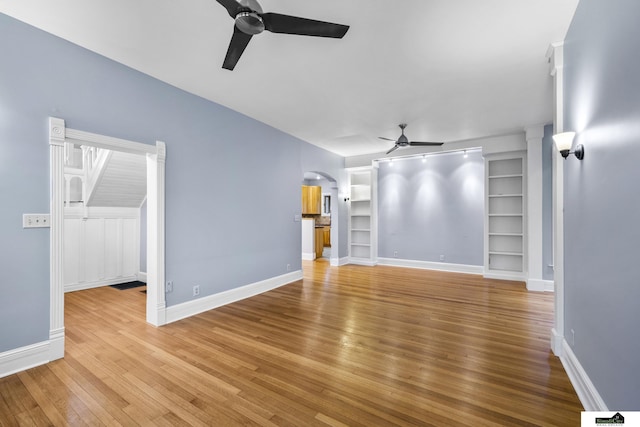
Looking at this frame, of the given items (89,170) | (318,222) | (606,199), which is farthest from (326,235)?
(606,199)

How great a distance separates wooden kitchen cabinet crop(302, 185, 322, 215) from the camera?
923cm

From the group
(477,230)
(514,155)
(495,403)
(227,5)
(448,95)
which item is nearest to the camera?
(227,5)

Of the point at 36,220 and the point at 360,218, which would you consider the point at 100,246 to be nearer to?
the point at 36,220

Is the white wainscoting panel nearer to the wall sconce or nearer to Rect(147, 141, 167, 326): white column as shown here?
Rect(147, 141, 167, 326): white column

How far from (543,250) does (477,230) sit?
1426 mm

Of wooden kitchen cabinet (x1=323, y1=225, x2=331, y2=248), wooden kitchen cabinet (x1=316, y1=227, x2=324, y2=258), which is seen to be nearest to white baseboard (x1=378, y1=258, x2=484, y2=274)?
wooden kitchen cabinet (x1=316, y1=227, x2=324, y2=258)

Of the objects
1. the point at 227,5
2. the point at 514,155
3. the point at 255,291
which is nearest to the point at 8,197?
the point at 227,5

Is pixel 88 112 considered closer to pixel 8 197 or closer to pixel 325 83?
pixel 8 197

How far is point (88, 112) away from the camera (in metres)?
2.71

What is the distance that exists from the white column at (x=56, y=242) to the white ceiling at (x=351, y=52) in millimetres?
940

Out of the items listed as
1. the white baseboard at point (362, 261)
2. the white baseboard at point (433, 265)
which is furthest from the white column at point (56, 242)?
the white baseboard at point (433, 265)

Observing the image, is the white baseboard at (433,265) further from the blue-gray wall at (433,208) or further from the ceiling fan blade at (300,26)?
the ceiling fan blade at (300,26)

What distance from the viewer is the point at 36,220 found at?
2.41m

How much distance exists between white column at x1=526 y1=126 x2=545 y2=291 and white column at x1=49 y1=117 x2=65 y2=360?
6.66 metres
